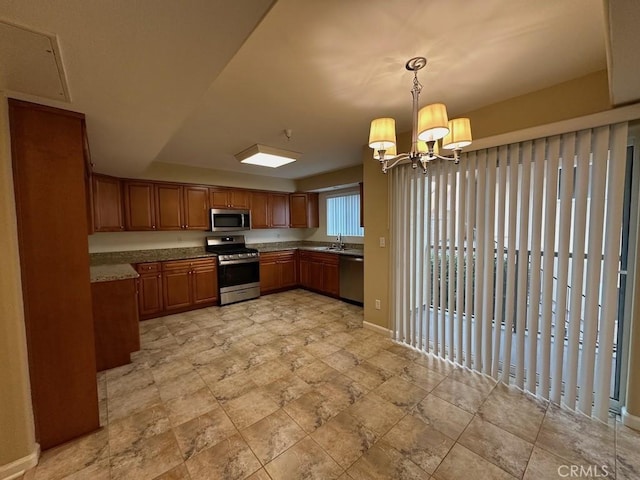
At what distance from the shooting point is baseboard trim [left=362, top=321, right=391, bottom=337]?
319 centimetres

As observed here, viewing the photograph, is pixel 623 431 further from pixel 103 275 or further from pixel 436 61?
pixel 103 275

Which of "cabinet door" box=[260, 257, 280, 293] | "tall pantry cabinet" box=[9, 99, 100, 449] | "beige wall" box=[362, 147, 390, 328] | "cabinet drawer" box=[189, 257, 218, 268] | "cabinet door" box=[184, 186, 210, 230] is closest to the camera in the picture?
"tall pantry cabinet" box=[9, 99, 100, 449]

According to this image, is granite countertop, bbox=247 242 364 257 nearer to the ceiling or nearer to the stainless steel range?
the stainless steel range

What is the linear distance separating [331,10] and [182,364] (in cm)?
313

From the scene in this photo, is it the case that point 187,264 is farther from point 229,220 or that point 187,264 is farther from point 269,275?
point 269,275

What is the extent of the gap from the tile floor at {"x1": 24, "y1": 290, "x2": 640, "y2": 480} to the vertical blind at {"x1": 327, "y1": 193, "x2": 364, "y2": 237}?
2.91 meters

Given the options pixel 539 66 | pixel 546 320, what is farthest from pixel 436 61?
pixel 546 320

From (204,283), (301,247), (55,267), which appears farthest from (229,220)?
(55,267)

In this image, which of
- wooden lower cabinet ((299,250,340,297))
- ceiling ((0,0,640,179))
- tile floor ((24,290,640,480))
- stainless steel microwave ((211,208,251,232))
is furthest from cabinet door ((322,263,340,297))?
ceiling ((0,0,640,179))

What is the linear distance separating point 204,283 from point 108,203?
1809 millimetres

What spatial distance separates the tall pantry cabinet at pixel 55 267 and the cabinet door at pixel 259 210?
3463mm

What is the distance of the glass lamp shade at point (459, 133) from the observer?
5.48 feet

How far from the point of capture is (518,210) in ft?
6.98

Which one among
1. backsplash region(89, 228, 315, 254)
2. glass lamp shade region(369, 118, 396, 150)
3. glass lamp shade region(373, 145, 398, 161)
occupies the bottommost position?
backsplash region(89, 228, 315, 254)
